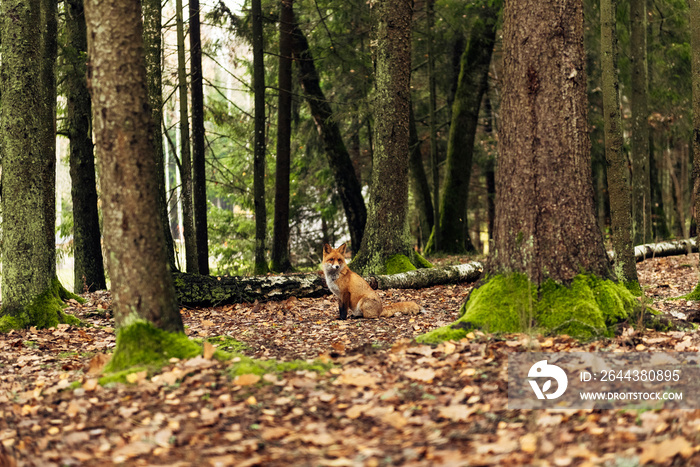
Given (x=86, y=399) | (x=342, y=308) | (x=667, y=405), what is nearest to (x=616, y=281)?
(x=667, y=405)

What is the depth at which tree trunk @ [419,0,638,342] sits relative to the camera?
5949 millimetres

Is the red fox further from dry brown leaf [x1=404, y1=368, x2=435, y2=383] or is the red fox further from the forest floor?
dry brown leaf [x1=404, y1=368, x2=435, y2=383]

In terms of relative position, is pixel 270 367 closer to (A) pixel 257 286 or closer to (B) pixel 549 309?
(B) pixel 549 309

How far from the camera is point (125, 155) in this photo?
191 inches

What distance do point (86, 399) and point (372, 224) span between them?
7487mm

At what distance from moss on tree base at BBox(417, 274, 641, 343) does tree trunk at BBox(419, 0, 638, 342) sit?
0.03 feet

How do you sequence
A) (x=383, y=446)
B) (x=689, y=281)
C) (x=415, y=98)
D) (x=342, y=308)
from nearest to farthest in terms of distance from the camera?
(x=383, y=446), (x=342, y=308), (x=689, y=281), (x=415, y=98)

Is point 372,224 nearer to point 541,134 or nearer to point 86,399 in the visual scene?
point 541,134

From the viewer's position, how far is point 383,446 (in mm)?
3465

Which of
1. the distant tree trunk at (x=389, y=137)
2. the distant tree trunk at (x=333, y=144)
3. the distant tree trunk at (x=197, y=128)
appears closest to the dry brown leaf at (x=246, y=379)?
the distant tree trunk at (x=389, y=137)

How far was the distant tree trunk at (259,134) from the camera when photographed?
1364 centimetres

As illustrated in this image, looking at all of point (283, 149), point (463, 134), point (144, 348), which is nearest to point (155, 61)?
point (283, 149)

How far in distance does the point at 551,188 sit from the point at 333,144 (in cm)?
1194

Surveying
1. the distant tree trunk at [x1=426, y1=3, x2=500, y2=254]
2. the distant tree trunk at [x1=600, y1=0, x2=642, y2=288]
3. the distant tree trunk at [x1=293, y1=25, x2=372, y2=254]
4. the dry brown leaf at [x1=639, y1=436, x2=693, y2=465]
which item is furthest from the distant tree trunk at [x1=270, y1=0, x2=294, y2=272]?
the dry brown leaf at [x1=639, y1=436, x2=693, y2=465]
